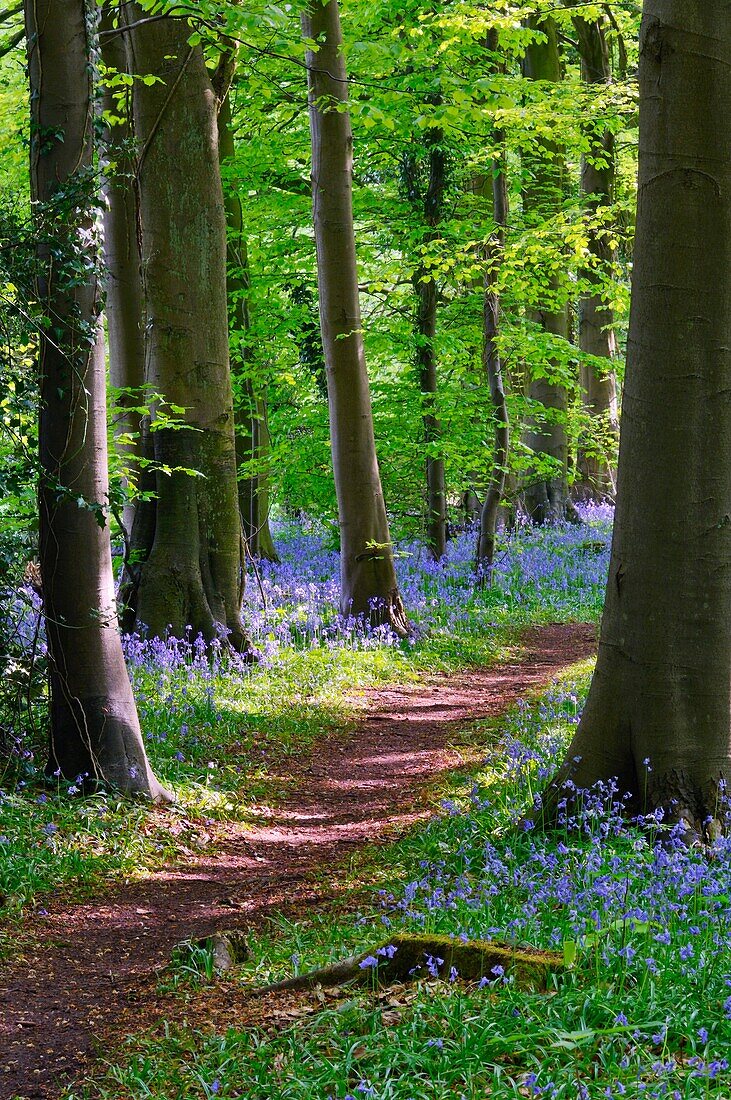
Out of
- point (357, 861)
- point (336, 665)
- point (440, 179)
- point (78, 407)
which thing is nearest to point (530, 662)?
point (336, 665)

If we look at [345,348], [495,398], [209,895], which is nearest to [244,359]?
[495,398]

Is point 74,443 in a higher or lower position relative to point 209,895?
higher

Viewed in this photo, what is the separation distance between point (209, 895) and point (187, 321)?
5.73 meters

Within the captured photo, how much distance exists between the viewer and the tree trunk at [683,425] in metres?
4.83

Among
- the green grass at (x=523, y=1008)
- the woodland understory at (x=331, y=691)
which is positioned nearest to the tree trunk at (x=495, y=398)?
the woodland understory at (x=331, y=691)

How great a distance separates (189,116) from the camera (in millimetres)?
9516

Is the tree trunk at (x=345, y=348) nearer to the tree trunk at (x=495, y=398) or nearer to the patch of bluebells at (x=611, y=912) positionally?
the tree trunk at (x=495, y=398)

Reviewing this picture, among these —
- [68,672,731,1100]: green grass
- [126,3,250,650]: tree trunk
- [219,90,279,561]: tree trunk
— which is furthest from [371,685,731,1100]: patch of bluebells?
[219,90,279,561]: tree trunk

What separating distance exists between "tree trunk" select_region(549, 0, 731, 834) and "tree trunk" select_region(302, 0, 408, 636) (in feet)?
20.8

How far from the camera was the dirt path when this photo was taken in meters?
3.93

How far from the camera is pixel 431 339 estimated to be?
15.1m

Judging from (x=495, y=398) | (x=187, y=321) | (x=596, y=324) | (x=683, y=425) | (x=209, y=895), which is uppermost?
(x=596, y=324)

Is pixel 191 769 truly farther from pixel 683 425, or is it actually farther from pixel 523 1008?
pixel 523 1008

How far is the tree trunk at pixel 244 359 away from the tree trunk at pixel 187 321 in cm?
431
